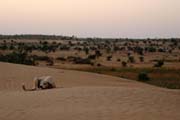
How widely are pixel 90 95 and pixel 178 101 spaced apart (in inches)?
125

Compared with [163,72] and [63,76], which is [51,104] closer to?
[63,76]

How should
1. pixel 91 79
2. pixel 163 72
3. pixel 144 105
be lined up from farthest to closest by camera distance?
1. pixel 163 72
2. pixel 91 79
3. pixel 144 105

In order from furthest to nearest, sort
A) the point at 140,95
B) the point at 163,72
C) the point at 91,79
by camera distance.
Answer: the point at 163,72
the point at 91,79
the point at 140,95

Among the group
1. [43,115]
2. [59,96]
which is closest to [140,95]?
[59,96]

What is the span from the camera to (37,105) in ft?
52.0

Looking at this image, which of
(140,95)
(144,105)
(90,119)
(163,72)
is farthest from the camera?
(163,72)

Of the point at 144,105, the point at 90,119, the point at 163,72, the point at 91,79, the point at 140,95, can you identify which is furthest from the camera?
the point at 163,72

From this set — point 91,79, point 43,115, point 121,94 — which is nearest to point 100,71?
point 91,79

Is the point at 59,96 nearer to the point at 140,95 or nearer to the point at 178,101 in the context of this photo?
the point at 140,95

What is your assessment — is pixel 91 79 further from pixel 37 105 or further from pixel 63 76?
pixel 37 105

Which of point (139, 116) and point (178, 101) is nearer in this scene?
point (139, 116)

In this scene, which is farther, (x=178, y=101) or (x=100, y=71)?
(x=100, y=71)

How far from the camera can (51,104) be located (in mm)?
15930

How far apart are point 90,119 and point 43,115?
1.62m
